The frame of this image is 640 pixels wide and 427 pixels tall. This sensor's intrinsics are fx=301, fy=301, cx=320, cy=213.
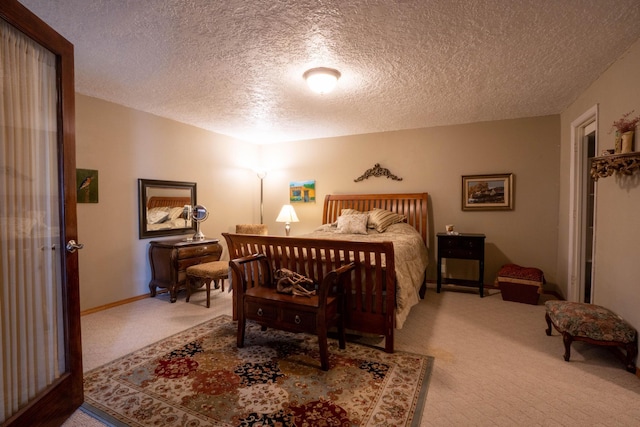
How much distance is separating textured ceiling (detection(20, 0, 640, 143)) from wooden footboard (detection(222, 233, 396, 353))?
5.25 ft

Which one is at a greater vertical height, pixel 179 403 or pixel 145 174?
pixel 145 174

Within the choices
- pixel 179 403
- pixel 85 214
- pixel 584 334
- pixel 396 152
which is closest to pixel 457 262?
pixel 396 152

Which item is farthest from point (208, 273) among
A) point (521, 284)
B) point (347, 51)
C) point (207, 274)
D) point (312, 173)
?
point (521, 284)

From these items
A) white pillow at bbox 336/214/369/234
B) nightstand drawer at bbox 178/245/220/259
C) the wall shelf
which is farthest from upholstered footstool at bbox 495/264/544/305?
nightstand drawer at bbox 178/245/220/259

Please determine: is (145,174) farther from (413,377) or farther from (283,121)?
(413,377)

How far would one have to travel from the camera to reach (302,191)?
230 inches

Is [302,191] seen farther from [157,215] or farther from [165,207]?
[157,215]

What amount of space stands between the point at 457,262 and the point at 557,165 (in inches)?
75.3

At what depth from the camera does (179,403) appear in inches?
74.4

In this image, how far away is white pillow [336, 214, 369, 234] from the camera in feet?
14.2

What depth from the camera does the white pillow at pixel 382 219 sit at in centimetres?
437

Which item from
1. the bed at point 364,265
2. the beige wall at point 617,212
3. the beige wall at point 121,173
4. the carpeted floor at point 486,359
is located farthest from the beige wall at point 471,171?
the beige wall at point 121,173

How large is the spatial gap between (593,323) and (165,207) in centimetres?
496

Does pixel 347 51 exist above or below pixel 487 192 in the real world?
above
